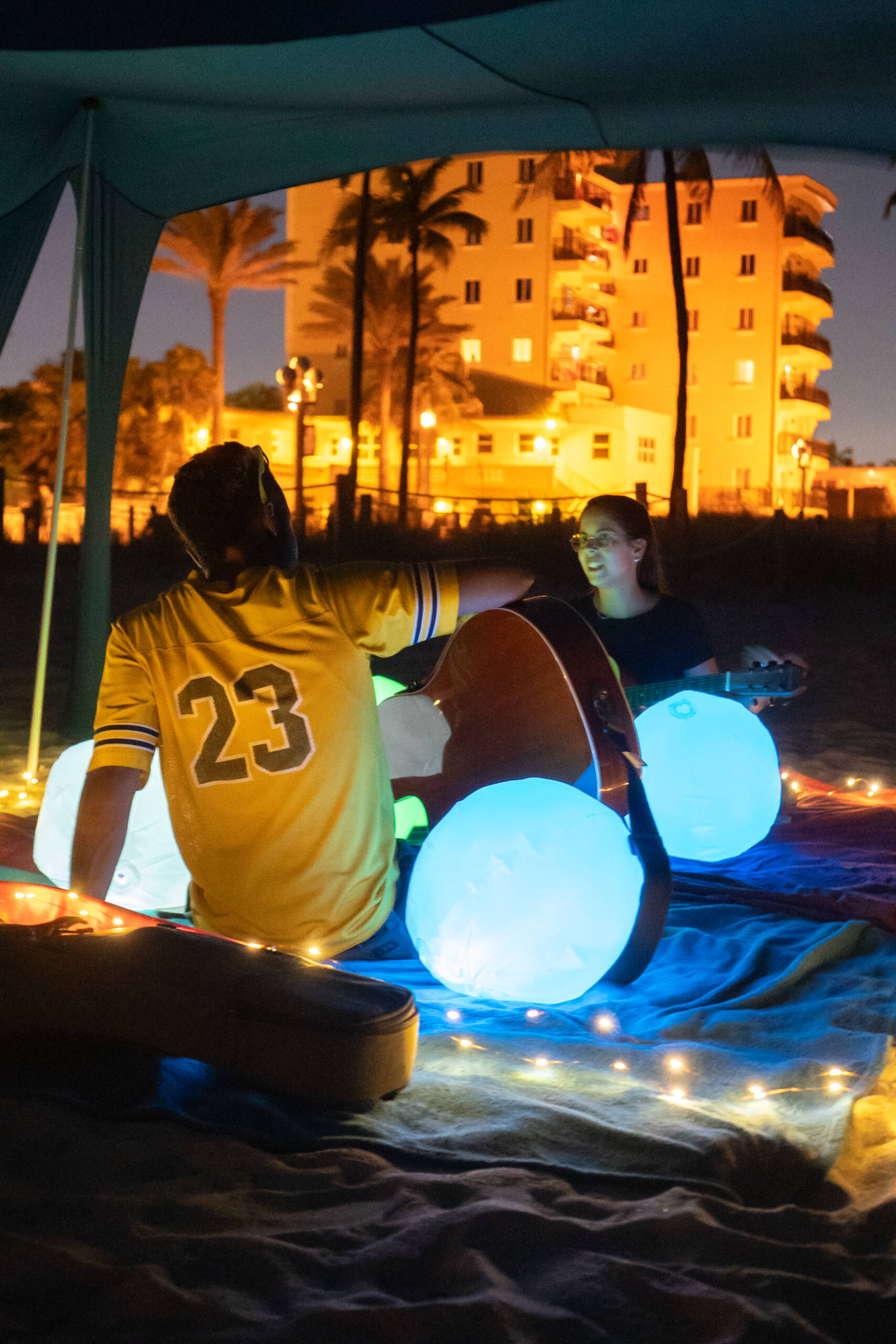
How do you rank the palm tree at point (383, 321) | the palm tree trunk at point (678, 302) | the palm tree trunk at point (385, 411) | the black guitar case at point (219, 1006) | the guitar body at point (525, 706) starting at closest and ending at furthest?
the black guitar case at point (219, 1006), the guitar body at point (525, 706), the palm tree trunk at point (678, 302), the palm tree at point (383, 321), the palm tree trunk at point (385, 411)

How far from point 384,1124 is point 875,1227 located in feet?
2.92

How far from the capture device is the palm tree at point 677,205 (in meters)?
19.6

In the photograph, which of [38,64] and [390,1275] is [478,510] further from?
[390,1275]

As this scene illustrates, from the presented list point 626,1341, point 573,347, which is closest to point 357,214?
point 573,347

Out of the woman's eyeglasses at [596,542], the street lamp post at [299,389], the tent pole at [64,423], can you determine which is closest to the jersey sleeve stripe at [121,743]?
the woman's eyeglasses at [596,542]

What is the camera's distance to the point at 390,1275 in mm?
1671

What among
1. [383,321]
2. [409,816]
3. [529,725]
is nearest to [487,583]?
[529,725]

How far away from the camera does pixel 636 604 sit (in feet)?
14.7

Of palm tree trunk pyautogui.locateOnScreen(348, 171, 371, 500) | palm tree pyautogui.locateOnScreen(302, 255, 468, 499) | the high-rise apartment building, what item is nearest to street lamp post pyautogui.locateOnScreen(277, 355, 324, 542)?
palm tree trunk pyautogui.locateOnScreen(348, 171, 371, 500)

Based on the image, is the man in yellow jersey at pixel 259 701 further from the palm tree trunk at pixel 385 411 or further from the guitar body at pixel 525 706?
the palm tree trunk at pixel 385 411

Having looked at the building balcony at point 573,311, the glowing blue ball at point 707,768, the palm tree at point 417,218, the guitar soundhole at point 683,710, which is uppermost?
the building balcony at point 573,311

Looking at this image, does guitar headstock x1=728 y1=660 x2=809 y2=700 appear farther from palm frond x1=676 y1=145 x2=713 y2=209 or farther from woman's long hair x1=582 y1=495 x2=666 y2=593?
palm frond x1=676 y1=145 x2=713 y2=209

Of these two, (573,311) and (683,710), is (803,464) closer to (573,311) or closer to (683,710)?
(573,311)

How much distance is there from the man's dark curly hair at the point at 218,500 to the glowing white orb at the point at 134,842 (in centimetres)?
90
